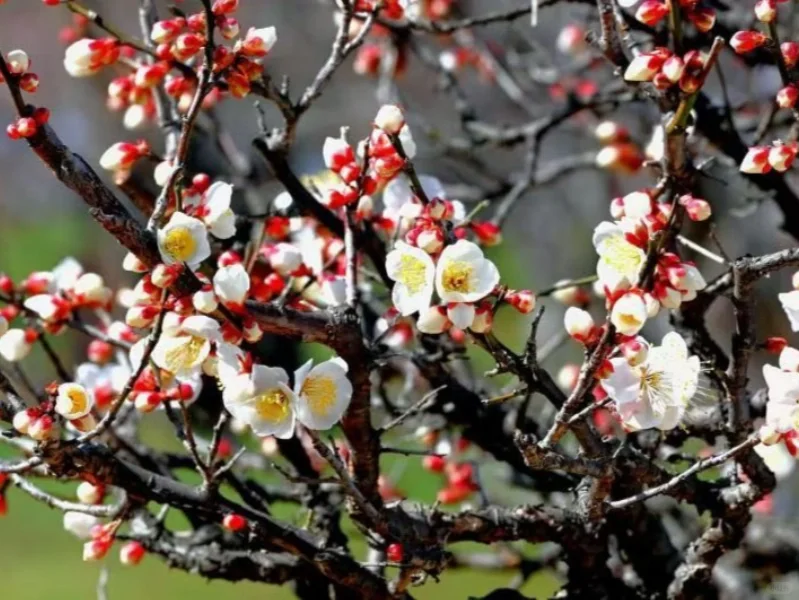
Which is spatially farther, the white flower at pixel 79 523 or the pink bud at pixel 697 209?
the white flower at pixel 79 523

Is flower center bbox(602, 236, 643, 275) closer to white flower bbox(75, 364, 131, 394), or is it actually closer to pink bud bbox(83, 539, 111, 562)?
pink bud bbox(83, 539, 111, 562)

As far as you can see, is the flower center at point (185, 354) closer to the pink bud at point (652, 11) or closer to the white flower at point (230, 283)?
the white flower at point (230, 283)

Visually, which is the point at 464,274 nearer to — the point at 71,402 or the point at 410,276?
the point at 410,276

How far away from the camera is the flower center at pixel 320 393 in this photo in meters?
1.31

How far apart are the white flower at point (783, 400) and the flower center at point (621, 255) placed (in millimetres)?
198

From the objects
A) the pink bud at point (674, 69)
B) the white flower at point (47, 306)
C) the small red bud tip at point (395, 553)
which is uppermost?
the white flower at point (47, 306)

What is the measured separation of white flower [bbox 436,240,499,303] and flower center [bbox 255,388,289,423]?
0.22 meters

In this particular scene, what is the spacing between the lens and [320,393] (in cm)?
132

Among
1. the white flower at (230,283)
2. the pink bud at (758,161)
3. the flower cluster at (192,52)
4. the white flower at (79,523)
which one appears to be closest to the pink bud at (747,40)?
the pink bud at (758,161)

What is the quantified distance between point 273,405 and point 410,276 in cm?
22

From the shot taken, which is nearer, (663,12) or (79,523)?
(663,12)

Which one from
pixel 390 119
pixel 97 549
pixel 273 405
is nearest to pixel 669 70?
pixel 390 119

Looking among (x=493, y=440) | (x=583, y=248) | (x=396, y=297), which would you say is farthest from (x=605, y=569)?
→ (x=583, y=248)

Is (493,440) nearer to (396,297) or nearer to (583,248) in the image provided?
(396,297)
